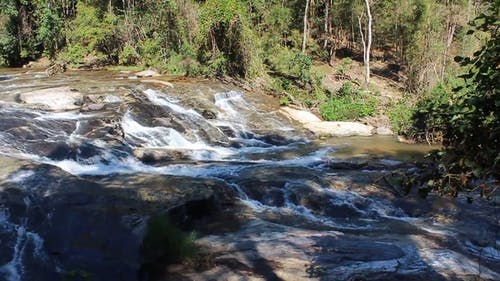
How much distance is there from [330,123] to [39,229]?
11803 millimetres

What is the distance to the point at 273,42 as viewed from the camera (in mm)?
24406

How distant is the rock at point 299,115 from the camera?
1789 cm

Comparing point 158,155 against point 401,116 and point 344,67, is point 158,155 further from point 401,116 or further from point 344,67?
point 344,67

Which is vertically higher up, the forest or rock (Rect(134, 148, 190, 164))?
the forest

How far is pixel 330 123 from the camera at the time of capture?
17562 mm

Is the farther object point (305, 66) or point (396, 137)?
point (305, 66)

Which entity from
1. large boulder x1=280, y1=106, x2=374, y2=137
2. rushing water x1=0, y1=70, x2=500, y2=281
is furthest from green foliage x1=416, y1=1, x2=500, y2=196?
large boulder x1=280, y1=106, x2=374, y2=137

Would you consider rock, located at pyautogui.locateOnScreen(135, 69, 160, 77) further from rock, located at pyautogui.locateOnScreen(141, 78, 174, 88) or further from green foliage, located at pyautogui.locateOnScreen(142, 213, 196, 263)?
green foliage, located at pyautogui.locateOnScreen(142, 213, 196, 263)

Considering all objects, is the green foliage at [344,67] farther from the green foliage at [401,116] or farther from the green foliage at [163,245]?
the green foliage at [163,245]

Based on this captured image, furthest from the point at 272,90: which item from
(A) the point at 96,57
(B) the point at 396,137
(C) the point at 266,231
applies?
(C) the point at 266,231

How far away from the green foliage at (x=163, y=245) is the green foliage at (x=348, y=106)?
1282 centimetres

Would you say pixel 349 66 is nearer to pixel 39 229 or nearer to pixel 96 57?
pixel 96 57

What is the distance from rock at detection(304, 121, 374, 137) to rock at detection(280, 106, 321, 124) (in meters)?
0.40

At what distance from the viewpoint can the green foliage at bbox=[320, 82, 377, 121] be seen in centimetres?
1894
